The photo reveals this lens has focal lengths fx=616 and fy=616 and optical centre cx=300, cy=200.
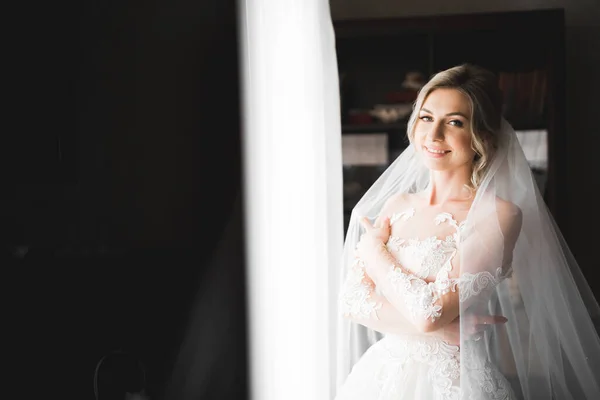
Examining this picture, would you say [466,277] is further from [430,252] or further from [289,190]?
[289,190]

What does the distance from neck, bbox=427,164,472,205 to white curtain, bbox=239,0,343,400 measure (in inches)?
10.6

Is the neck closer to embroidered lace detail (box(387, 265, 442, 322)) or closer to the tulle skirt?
embroidered lace detail (box(387, 265, 442, 322))

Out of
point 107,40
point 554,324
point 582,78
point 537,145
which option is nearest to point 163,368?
point 107,40

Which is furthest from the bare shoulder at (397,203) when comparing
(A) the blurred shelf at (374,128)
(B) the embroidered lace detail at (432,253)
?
(A) the blurred shelf at (374,128)

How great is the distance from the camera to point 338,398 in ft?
4.29

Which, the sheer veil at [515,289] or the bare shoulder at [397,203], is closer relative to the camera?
the sheer veil at [515,289]

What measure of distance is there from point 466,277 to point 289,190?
45cm

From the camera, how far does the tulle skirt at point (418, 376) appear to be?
1.18m

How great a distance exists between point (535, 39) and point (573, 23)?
30 centimetres

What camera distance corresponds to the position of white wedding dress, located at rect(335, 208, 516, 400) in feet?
3.82

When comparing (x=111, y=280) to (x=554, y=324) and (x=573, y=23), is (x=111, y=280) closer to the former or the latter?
(x=554, y=324)

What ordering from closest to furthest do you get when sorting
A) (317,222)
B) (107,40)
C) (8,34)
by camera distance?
1. (8,34)
2. (107,40)
3. (317,222)

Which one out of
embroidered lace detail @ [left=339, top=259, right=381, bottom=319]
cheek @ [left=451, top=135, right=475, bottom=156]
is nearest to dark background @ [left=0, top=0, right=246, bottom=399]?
embroidered lace detail @ [left=339, top=259, right=381, bottom=319]

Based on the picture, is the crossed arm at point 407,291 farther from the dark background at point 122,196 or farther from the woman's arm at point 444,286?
the dark background at point 122,196
